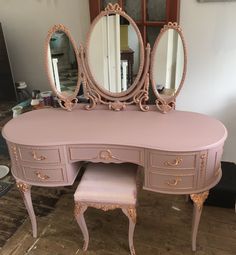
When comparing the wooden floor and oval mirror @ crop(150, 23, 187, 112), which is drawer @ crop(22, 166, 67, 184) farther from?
oval mirror @ crop(150, 23, 187, 112)

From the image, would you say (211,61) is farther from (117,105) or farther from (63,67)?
(63,67)

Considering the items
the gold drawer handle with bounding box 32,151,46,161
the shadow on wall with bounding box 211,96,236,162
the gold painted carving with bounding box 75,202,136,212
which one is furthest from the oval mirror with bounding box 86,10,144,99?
the shadow on wall with bounding box 211,96,236,162

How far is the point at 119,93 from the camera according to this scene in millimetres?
1470

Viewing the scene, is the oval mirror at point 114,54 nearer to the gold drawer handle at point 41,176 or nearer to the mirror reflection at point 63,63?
the mirror reflection at point 63,63

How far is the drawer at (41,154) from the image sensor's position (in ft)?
4.08

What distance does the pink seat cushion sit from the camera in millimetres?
1272

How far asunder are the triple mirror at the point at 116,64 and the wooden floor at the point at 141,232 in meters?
0.68

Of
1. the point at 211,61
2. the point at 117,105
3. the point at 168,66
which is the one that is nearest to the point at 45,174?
the point at 117,105

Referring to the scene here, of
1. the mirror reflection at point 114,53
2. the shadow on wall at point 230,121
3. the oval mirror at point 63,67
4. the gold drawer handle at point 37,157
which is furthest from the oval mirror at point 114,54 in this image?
the shadow on wall at point 230,121

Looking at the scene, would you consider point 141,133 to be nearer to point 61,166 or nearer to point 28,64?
point 61,166

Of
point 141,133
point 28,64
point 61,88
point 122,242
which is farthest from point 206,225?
point 28,64

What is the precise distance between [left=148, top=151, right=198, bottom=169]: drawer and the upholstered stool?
0.21 meters

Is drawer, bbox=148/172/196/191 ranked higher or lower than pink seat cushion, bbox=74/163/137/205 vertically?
higher

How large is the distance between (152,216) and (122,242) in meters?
0.27
